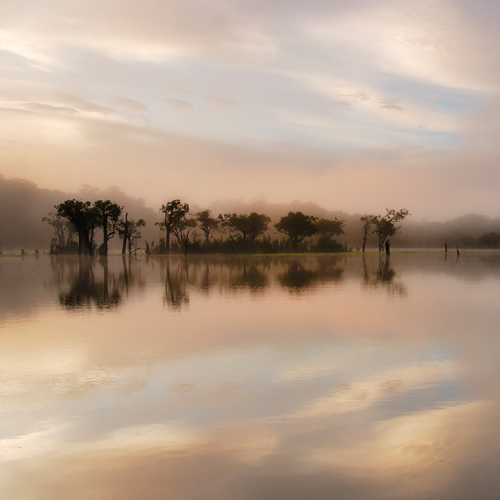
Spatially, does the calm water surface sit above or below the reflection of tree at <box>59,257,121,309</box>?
below

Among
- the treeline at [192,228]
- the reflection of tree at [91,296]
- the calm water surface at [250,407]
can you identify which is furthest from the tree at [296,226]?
the calm water surface at [250,407]

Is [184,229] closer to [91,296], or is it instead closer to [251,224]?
[251,224]

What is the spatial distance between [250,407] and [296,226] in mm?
85529

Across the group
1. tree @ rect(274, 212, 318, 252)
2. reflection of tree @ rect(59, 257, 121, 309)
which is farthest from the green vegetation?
reflection of tree @ rect(59, 257, 121, 309)

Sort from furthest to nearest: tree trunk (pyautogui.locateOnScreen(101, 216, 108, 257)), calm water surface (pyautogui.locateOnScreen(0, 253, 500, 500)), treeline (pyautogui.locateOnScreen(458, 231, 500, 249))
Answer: treeline (pyautogui.locateOnScreen(458, 231, 500, 249)) < tree trunk (pyautogui.locateOnScreen(101, 216, 108, 257)) < calm water surface (pyautogui.locateOnScreen(0, 253, 500, 500))

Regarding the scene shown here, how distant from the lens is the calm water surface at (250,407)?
4.39 m

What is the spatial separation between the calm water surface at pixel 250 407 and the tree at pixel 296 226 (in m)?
78.1

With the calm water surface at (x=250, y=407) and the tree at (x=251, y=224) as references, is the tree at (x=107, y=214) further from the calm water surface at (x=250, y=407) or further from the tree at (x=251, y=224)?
the calm water surface at (x=250, y=407)

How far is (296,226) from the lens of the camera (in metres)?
91.2

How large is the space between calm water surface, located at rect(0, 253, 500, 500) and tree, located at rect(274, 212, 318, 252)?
78.1m

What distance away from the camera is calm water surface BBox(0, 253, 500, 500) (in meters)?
4.39

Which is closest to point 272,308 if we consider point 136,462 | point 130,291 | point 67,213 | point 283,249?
point 130,291

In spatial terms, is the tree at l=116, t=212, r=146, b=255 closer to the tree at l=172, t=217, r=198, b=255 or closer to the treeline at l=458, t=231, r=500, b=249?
the tree at l=172, t=217, r=198, b=255

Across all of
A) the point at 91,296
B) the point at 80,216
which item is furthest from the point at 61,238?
the point at 91,296
